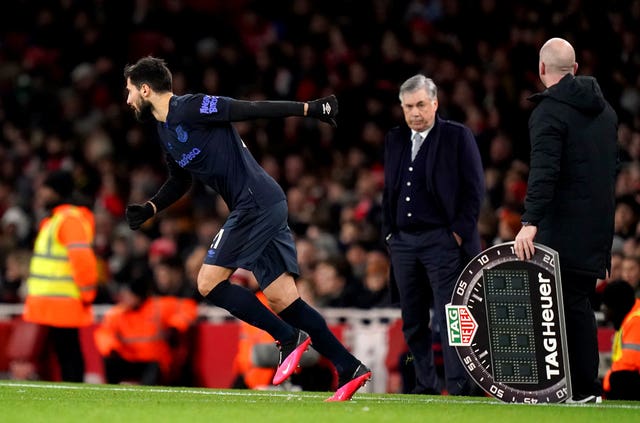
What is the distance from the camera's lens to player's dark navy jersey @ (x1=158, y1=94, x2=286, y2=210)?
8.34 meters

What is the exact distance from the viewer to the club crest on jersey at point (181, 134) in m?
8.35

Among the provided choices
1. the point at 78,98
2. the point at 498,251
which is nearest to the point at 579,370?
the point at 498,251

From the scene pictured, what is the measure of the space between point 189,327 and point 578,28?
516cm

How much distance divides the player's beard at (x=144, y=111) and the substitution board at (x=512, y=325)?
6.82ft

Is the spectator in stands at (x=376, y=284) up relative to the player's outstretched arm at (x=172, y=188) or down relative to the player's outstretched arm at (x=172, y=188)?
down

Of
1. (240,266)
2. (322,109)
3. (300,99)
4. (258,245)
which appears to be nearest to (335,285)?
(258,245)

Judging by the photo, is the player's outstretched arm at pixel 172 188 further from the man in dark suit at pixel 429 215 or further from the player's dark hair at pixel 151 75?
the man in dark suit at pixel 429 215

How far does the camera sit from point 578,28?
1504 cm

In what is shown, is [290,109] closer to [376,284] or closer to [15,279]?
[376,284]

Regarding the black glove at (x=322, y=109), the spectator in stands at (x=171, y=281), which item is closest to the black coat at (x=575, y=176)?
the black glove at (x=322, y=109)

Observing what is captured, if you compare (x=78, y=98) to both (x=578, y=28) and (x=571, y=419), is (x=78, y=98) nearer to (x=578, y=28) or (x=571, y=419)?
(x=578, y=28)

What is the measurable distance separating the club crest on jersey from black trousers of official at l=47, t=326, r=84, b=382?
368 cm

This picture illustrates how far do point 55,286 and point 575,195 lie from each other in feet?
16.9

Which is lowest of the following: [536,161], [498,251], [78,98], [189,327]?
[189,327]
